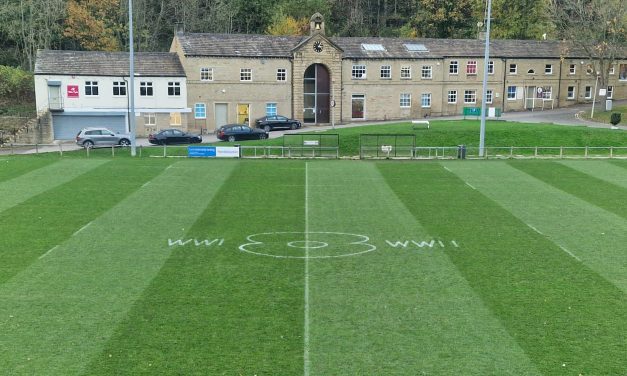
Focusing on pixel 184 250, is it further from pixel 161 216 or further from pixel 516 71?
pixel 516 71

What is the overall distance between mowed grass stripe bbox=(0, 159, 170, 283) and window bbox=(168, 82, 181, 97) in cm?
2573

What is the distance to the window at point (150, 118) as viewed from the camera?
63.1 metres

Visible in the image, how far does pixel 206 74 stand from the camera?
64.5 meters

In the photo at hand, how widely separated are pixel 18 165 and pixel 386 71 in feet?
136

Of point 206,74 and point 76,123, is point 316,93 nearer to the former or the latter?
point 206,74

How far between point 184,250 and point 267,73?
46.4m

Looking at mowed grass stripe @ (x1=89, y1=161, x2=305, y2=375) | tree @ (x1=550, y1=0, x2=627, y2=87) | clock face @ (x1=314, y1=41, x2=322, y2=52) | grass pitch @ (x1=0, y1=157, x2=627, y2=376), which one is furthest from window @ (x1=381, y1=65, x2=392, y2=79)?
mowed grass stripe @ (x1=89, y1=161, x2=305, y2=375)

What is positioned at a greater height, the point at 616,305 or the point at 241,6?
the point at 241,6

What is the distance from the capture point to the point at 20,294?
17.4 metres

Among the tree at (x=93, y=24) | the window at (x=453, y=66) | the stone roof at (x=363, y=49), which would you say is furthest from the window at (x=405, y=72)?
the tree at (x=93, y=24)

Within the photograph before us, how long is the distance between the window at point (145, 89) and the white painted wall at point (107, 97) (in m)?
0.27

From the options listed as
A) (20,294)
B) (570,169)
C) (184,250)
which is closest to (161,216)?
(184,250)

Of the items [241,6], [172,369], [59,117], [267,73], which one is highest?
[241,6]

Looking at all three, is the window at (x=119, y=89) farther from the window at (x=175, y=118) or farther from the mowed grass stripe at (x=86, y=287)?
the mowed grass stripe at (x=86, y=287)
